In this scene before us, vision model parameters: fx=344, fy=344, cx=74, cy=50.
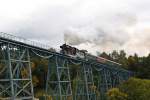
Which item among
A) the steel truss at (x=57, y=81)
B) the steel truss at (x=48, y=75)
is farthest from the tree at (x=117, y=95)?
the steel truss at (x=57, y=81)

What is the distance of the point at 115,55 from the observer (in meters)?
144

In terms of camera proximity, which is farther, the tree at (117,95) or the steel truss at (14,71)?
the tree at (117,95)

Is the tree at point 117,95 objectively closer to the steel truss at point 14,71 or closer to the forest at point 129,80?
the forest at point 129,80

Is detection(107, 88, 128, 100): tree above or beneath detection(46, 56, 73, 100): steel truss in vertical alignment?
beneath

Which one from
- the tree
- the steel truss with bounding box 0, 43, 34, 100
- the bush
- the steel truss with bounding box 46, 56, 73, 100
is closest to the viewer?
the steel truss with bounding box 0, 43, 34, 100

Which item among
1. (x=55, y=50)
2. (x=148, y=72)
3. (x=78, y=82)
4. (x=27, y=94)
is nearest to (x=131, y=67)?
(x=148, y=72)

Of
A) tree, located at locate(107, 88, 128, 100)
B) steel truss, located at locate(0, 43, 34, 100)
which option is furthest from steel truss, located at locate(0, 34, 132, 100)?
tree, located at locate(107, 88, 128, 100)

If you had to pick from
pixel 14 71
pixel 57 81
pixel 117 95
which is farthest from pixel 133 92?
pixel 14 71

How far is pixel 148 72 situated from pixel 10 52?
62935mm

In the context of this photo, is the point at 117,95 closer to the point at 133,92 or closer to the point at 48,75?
the point at 133,92

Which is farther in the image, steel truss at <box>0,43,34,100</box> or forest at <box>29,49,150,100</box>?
forest at <box>29,49,150,100</box>

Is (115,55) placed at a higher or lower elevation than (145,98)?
higher

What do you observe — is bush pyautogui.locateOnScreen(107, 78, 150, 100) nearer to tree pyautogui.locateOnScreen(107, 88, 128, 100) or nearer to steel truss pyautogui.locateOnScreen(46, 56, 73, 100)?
tree pyautogui.locateOnScreen(107, 88, 128, 100)

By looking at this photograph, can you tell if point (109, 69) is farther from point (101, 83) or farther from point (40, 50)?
point (40, 50)
